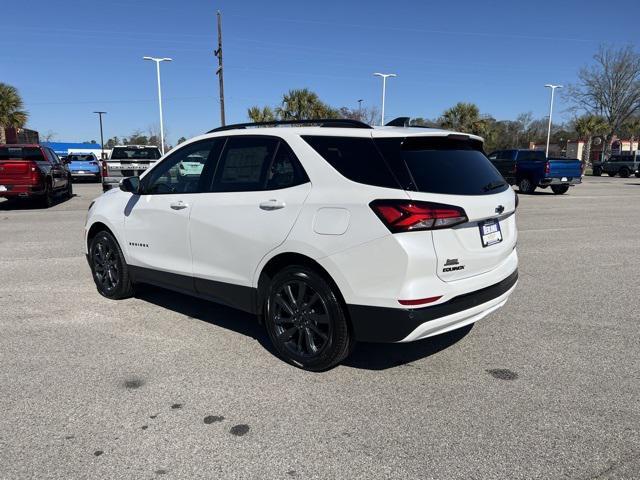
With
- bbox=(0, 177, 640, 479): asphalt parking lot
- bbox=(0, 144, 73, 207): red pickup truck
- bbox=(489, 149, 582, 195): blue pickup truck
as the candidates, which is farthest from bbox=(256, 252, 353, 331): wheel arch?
bbox=(489, 149, 582, 195): blue pickup truck

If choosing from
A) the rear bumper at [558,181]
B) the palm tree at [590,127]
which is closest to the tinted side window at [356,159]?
the rear bumper at [558,181]

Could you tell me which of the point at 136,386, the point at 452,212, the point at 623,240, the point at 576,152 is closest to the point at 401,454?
the point at 452,212

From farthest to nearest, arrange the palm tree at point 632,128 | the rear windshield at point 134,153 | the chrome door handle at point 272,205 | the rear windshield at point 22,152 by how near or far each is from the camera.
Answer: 1. the palm tree at point 632,128
2. the rear windshield at point 134,153
3. the rear windshield at point 22,152
4. the chrome door handle at point 272,205

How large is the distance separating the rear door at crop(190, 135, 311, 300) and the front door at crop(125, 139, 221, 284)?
16cm

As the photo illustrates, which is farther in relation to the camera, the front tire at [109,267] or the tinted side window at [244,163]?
the front tire at [109,267]

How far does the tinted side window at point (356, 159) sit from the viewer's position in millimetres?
3314

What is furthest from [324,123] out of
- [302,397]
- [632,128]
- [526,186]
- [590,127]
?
[632,128]

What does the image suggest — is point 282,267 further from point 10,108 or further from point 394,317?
point 10,108

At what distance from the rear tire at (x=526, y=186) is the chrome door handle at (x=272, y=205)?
63.8ft

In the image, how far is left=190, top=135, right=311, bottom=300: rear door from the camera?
3689 mm

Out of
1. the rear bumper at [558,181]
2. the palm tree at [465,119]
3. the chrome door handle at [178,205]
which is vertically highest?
the palm tree at [465,119]

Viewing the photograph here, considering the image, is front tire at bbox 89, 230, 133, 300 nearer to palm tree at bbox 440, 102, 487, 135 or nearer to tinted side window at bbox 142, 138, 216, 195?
tinted side window at bbox 142, 138, 216, 195

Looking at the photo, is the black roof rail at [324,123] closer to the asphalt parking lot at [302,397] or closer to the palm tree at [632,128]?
the asphalt parking lot at [302,397]

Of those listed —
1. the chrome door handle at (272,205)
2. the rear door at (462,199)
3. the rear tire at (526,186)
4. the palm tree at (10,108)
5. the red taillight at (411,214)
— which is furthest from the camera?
the palm tree at (10,108)
